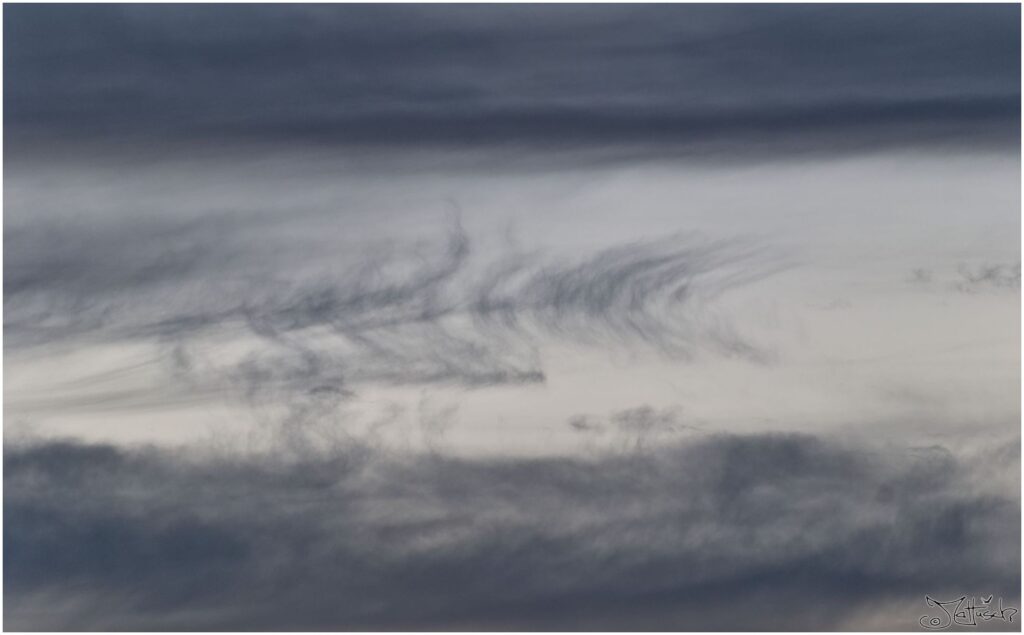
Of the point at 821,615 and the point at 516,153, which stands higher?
the point at 516,153

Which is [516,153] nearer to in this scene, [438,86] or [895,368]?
[438,86]

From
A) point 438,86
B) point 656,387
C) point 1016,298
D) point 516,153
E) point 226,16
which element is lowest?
point 656,387

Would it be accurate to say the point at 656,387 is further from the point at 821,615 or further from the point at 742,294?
the point at 821,615

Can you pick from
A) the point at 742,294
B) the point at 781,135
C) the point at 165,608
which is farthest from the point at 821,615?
the point at 165,608

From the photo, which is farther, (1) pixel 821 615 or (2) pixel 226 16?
(2) pixel 226 16

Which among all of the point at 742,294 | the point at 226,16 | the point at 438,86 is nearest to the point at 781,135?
the point at 742,294
